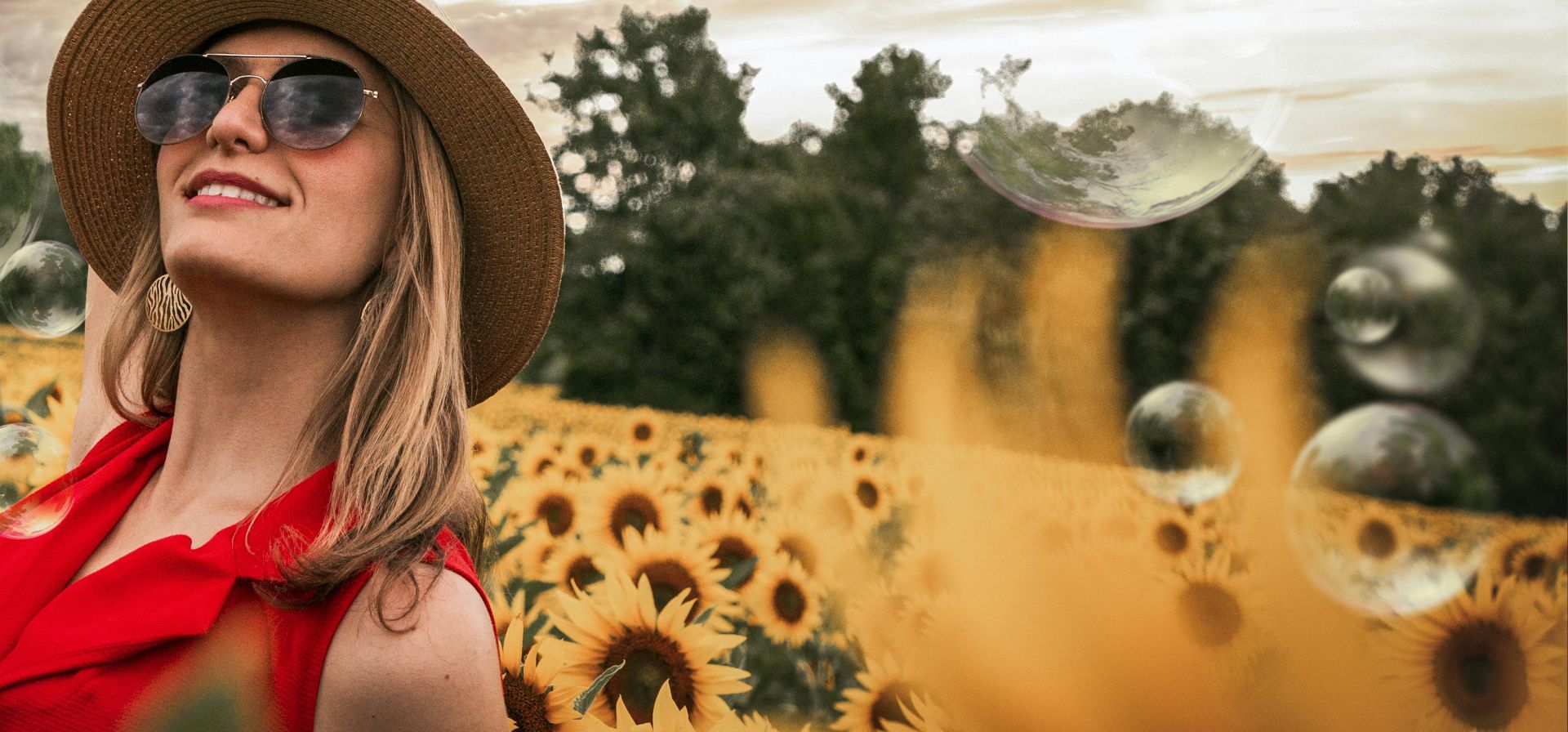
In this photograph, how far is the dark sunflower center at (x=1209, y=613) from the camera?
2.29 meters

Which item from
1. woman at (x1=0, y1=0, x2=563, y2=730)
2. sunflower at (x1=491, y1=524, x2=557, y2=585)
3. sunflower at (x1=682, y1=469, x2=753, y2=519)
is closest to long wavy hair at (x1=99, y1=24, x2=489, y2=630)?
woman at (x1=0, y1=0, x2=563, y2=730)

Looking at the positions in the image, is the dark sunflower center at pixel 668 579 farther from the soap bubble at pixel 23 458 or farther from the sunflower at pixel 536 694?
the soap bubble at pixel 23 458

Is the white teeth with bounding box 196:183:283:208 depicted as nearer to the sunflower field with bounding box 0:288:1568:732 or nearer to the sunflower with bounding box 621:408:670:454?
the sunflower field with bounding box 0:288:1568:732

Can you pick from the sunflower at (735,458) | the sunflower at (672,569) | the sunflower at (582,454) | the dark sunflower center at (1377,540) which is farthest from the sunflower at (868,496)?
the dark sunflower center at (1377,540)

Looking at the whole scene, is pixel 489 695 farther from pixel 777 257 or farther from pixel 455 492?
pixel 777 257

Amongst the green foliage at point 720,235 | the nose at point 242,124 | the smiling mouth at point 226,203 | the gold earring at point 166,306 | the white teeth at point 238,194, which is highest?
the nose at point 242,124

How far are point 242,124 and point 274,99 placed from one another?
5cm

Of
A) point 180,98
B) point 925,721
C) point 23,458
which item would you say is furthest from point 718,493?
point 180,98

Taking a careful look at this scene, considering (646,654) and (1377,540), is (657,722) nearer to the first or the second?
(646,654)

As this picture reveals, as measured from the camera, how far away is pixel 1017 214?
17594 millimetres

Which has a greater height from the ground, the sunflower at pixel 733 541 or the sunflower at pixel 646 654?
the sunflower at pixel 646 654

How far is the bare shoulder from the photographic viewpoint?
1400mm

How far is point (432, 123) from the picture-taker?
1803mm

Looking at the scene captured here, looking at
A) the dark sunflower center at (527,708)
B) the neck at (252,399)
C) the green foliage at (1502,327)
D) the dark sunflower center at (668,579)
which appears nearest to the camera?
the neck at (252,399)
